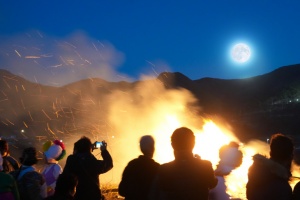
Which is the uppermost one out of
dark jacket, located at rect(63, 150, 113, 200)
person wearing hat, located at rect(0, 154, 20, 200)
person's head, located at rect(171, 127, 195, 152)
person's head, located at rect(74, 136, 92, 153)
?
person's head, located at rect(74, 136, 92, 153)

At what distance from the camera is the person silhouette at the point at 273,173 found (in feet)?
12.5

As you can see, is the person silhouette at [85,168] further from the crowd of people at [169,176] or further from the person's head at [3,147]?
the person's head at [3,147]

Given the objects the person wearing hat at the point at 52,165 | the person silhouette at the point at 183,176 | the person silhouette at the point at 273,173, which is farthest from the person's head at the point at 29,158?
the person silhouette at the point at 273,173

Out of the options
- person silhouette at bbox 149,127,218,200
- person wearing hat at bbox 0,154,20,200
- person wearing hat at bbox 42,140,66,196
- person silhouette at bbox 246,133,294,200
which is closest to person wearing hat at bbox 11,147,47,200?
person wearing hat at bbox 0,154,20,200

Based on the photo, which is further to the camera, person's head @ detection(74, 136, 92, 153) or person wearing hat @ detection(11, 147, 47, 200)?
person's head @ detection(74, 136, 92, 153)

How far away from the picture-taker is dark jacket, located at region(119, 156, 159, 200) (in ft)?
15.4

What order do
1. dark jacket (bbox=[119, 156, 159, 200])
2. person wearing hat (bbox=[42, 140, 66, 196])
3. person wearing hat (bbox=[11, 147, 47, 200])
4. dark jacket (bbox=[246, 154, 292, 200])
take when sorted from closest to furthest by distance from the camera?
1. dark jacket (bbox=[246, 154, 292, 200])
2. dark jacket (bbox=[119, 156, 159, 200])
3. person wearing hat (bbox=[11, 147, 47, 200])
4. person wearing hat (bbox=[42, 140, 66, 196])

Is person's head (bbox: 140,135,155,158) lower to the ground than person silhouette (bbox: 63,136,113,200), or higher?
higher

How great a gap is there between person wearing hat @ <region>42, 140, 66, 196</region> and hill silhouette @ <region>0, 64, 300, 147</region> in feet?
72.6

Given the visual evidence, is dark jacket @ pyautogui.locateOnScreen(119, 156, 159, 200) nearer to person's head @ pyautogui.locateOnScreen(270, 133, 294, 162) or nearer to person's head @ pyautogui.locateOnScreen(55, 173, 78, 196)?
person's head @ pyautogui.locateOnScreen(55, 173, 78, 196)

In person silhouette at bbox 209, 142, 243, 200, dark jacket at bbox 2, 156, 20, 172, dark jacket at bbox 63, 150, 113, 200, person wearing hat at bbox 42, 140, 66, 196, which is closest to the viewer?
person silhouette at bbox 209, 142, 243, 200

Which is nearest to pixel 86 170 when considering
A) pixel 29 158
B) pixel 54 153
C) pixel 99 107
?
pixel 29 158

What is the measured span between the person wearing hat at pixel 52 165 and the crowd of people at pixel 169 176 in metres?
0.01

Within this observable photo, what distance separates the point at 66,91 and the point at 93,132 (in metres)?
60.5
